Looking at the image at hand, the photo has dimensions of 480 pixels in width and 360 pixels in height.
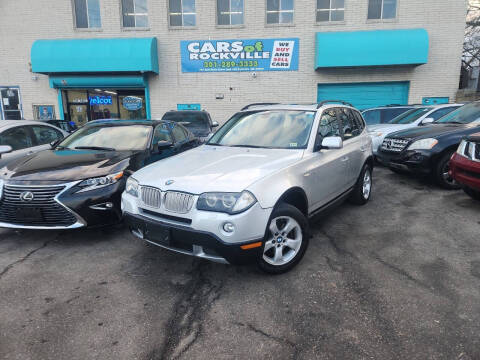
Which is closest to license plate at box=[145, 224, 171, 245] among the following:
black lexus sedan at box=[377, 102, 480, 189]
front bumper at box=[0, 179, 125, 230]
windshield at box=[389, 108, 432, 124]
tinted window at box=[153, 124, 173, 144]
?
front bumper at box=[0, 179, 125, 230]

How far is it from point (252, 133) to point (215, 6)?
1114cm

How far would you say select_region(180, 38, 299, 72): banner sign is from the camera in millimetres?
12906

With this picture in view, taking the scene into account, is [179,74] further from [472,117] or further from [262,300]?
[262,300]

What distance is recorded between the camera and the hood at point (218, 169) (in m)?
2.75

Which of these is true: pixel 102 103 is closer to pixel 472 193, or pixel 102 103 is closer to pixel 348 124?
pixel 348 124

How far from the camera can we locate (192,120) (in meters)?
10.0

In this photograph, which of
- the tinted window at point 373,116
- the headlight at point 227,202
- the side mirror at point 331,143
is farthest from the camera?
the tinted window at point 373,116

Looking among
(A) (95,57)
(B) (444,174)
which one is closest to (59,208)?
(B) (444,174)

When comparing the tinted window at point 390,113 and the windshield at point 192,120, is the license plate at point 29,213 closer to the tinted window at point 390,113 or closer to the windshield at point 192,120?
the windshield at point 192,120

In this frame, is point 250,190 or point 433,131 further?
point 433,131

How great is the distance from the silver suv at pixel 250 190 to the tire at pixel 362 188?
776mm

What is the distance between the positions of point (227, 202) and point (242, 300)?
2.85 feet

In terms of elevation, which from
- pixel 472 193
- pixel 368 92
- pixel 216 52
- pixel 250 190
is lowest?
pixel 472 193

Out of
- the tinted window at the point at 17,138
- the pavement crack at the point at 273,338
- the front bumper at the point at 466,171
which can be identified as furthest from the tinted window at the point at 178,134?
the front bumper at the point at 466,171
